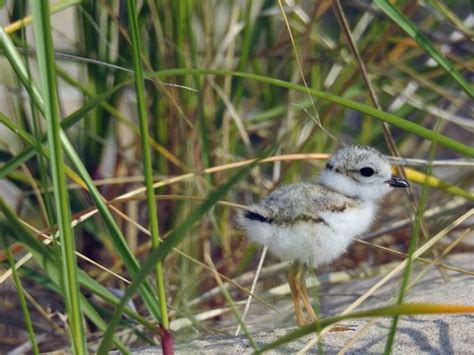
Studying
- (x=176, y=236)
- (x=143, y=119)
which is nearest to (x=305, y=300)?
(x=143, y=119)

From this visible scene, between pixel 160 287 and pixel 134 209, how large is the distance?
1516 millimetres

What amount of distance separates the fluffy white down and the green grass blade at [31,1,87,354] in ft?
2.22

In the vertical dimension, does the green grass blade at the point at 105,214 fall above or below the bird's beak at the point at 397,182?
→ below

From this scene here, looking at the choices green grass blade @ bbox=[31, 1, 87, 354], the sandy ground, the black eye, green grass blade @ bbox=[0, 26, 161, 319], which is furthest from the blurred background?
green grass blade @ bbox=[31, 1, 87, 354]

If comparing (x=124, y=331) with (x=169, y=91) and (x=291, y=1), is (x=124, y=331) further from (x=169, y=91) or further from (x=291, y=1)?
(x=291, y=1)

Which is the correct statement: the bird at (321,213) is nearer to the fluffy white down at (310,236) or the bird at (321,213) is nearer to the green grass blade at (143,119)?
the fluffy white down at (310,236)

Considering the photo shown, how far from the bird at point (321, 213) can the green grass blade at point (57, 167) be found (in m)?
0.68

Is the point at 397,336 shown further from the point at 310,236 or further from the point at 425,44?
the point at 425,44

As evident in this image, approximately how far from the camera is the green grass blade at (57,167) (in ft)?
5.03

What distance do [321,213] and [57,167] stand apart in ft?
2.67

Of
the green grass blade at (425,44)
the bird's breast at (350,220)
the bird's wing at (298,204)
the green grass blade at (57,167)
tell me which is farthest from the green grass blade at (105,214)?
the green grass blade at (425,44)

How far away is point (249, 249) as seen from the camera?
2.96 m

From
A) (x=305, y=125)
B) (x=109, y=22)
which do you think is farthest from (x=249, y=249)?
(x=109, y=22)

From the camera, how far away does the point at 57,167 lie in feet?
5.14
